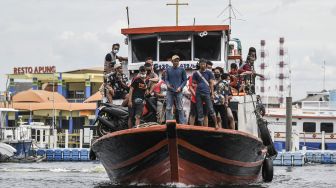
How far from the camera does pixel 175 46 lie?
24031 mm

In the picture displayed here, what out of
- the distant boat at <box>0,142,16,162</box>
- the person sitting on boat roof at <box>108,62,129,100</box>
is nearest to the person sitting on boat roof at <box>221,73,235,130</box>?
the person sitting on boat roof at <box>108,62,129,100</box>

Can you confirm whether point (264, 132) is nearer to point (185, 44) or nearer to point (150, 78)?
point (185, 44)

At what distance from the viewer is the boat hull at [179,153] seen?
63.8 feet

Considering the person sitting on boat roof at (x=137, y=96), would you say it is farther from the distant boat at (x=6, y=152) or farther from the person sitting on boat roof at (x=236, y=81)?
the distant boat at (x=6, y=152)

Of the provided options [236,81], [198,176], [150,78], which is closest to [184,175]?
[198,176]

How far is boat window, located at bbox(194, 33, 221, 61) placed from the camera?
2400 centimetres

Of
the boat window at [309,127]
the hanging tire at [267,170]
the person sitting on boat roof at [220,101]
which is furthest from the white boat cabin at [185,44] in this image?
the boat window at [309,127]

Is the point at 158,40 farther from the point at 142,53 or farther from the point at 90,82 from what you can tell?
the point at 90,82

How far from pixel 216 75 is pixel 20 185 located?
275 inches

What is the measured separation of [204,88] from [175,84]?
0.71 m

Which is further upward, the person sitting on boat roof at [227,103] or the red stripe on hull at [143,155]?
the person sitting on boat roof at [227,103]

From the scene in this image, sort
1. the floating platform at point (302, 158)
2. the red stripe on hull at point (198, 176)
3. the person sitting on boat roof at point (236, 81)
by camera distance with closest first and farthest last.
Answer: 1. the red stripe on hull at point (198, 176)
2. the person sitting on boat roof at point (236, 81)
3. the floating platform at point (302, 158)

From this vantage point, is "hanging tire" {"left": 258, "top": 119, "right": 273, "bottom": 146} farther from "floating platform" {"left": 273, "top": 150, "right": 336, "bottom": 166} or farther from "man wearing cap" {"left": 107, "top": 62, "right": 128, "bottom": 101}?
"floating platform" {"left": 273, "top": 150, "right": 336, "bottom": 166}

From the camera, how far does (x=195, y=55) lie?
2386cm
